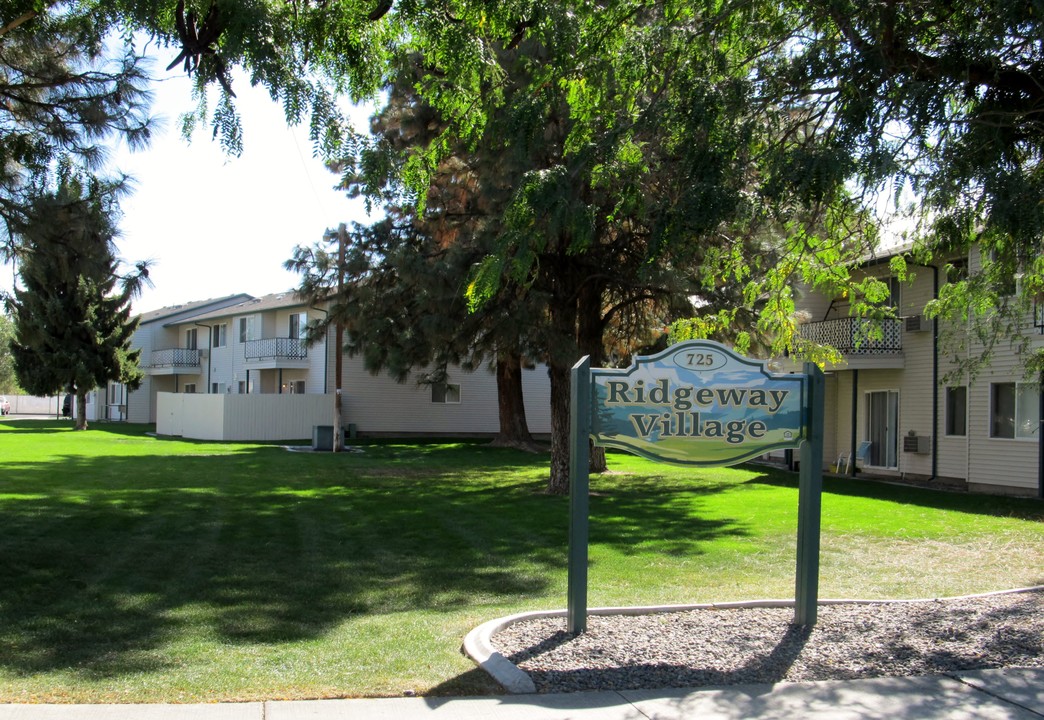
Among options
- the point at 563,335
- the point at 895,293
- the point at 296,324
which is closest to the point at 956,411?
the point at 895,293

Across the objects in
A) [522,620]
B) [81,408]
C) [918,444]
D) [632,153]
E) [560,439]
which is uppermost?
[632,153]

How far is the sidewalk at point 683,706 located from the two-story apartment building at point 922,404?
14.0 metres

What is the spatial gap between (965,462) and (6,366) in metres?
99.7

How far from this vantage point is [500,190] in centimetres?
1666

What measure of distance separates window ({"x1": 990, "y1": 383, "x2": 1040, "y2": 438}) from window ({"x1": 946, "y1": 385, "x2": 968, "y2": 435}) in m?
1.05

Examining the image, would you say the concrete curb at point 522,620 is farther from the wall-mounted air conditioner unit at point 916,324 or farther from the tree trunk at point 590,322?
the wall-mounted air conditioner unit at point 916,324

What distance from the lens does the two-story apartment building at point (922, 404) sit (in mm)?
20828

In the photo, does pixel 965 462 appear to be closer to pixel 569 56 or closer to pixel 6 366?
pixel 569 56

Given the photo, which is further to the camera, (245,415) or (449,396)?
(449,396)

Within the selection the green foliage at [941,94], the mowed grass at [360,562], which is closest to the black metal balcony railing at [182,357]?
the mowed grass at [360,562]

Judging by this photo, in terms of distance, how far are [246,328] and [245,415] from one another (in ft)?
37.6

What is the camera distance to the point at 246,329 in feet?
156

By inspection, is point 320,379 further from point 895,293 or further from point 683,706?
point 683,706

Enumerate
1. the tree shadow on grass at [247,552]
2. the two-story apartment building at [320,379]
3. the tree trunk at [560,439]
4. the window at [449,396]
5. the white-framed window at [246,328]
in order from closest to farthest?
the tree shadow on grass at [247,552] < the tree trunk at [560,439] < the two-story apartment building at [320,379] < the window at [449,396] < the white-framed window at [246,328]
